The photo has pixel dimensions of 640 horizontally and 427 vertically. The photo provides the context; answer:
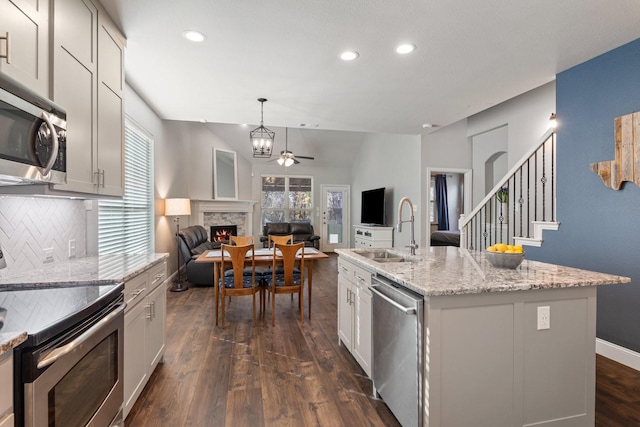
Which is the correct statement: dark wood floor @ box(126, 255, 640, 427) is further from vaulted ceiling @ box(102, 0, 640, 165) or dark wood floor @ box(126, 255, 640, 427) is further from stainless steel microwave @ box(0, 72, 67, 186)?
vaulted ceiling @ box(102, 0, 640, 165)

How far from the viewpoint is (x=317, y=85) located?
3.40m

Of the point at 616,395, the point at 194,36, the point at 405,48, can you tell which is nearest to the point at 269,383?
the point at 616,395

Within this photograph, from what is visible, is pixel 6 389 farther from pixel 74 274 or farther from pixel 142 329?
pixel 142 329

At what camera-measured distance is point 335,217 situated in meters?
9.61

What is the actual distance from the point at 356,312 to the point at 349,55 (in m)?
2.15

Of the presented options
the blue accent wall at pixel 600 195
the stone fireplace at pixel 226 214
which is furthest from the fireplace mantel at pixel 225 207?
the blue accent wall at pixel 600 195

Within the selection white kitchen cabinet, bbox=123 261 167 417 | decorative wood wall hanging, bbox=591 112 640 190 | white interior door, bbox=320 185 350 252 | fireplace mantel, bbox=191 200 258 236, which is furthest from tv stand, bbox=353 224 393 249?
white kitchen cabinet, bbox=123 261 167 417

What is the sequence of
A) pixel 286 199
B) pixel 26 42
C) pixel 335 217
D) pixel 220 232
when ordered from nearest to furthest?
pixel 26 42 → pixel 220 232 → pixel 286 199 → pixel 335 217

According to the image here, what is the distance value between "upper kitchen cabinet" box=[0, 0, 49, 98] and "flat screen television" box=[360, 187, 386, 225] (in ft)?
20.3

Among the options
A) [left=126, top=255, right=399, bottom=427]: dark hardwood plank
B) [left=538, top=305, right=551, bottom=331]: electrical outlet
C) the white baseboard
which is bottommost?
[left=126, top=255, right=399, bottom=427]: dark hardwood plank

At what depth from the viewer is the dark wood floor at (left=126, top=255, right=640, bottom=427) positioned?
198cm

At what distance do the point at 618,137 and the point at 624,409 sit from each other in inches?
80.9

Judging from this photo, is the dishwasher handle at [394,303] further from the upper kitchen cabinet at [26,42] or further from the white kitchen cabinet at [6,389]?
the upper kitchen cabinet at [26,42]

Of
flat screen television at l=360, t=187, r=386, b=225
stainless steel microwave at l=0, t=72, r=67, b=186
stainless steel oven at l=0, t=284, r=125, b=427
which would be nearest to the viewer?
stainless steel oven at l=0, t=284, r=125, b=427
